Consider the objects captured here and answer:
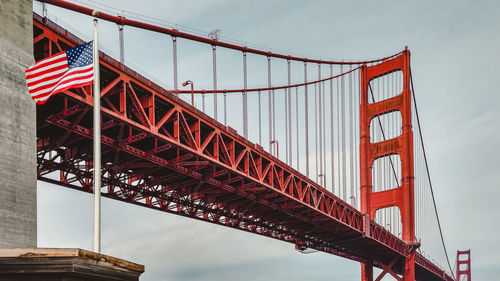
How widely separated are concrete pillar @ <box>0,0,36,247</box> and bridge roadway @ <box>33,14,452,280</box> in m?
5.88

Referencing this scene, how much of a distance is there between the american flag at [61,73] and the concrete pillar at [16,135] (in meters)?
0.79

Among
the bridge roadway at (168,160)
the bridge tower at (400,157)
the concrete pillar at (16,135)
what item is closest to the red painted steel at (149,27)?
the bridge roadway at (168,160)

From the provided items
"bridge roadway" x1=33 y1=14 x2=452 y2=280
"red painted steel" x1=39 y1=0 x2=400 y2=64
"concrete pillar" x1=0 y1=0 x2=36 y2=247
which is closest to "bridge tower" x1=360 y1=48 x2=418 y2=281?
"bridge roadway" x1=33 y1=14 x2=452 y2=280

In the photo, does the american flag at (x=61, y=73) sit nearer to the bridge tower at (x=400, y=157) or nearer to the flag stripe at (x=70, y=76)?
the flag stripe at (x=70, y=76)

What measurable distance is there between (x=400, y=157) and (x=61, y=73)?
53.4m

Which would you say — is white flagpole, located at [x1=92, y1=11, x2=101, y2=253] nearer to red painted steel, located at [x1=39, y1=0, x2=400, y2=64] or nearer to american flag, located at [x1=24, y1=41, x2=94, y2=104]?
american flag, located at [x1=24, y1=41, x2=94, y2=104]

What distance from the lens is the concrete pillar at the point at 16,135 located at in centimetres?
1111

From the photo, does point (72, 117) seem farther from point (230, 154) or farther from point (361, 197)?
point (361, 197)

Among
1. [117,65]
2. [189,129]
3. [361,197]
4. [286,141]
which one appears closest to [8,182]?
[117,65]

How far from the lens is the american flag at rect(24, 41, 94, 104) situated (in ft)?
34.6

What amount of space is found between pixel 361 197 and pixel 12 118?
5049cm

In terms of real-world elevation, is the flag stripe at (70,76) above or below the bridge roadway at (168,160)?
below

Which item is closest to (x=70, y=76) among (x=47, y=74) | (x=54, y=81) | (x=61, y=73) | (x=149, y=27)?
(x=61, y=73)

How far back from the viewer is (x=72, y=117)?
22922 millimetres
